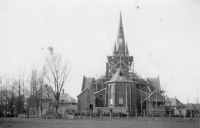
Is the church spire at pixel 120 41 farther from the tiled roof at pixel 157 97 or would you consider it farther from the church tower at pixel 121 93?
the tiled roof at pixel 157 97

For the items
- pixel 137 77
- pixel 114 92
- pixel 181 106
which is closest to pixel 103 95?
pixel 114 92

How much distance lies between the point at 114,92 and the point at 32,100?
17145 millimetres

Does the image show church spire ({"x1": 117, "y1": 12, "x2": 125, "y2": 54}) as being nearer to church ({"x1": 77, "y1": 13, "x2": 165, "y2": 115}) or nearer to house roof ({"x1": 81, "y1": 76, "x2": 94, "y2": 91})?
church ({"x1": 77, "y1": 13, "x2": 165, "y2": 115})

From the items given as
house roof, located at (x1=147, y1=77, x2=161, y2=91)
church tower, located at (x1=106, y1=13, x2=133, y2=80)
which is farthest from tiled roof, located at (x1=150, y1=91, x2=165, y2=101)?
house roof, located at (x1=147, y1=77, x2=161, y2=91)

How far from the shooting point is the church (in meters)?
51.3

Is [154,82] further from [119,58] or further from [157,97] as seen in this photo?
[157,97]

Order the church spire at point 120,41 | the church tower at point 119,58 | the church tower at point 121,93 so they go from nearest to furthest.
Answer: the church tower at point 121,93 < the church tower at point 119,58 < the church spire at point 120,41

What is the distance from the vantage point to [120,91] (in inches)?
2032

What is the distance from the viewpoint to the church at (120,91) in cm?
5134

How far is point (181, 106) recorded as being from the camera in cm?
7662

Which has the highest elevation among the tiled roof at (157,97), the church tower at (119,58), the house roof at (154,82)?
the church tower at (119,58)

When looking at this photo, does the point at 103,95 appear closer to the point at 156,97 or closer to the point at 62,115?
the point at 156,97

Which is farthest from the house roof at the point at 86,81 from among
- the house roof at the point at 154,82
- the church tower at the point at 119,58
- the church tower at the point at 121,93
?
the house roof at the point at 154,82

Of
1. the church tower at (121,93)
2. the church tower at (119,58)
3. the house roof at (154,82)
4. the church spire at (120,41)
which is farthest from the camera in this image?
the church spire at (120,41)
